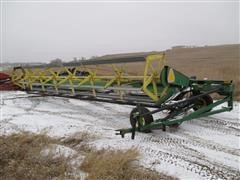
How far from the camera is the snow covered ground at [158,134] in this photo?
3.78 meters

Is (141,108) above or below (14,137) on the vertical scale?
above

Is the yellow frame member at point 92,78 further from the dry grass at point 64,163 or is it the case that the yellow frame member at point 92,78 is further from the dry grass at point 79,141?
the dry grass at point 64,163

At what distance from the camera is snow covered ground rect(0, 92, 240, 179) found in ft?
12.4

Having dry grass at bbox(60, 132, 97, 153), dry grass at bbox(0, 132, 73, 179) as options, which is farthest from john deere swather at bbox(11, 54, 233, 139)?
dry grass at bbox(0, 132, 73, 179)

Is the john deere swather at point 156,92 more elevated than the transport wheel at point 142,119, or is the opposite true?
the john deere swather at point 156,92

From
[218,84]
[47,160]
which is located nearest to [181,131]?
[218,84]

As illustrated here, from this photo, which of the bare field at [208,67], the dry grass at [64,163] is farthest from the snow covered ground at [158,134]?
the bare field at [208,67]

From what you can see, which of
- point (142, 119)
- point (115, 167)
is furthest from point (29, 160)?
point (142, 119)

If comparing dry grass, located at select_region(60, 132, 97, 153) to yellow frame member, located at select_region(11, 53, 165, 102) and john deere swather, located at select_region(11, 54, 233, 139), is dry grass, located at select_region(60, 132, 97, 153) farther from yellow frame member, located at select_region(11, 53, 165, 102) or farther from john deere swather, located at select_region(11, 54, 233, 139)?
yellow frame member, located at select_region(11, 53, 165, 102)

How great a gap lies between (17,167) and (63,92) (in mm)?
4658

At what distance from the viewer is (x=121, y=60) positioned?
5.97m

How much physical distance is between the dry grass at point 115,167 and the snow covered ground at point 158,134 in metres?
0.20

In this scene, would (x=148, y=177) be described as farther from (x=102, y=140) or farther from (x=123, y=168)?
(x=102, y=140)

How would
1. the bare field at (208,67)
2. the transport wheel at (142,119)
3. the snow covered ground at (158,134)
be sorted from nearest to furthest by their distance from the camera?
the snow covered ground at (158,134), the transport wheel at (142,119), the bare field at (208,67)
